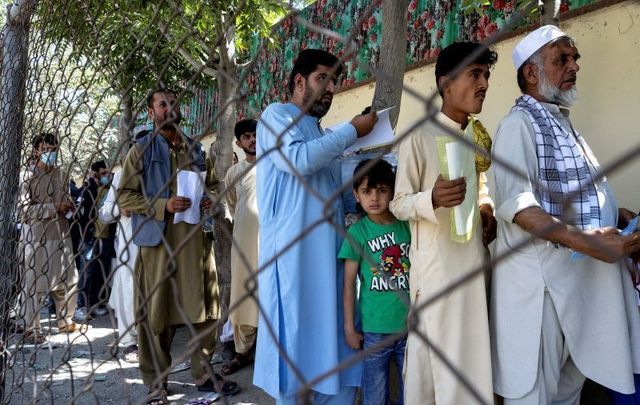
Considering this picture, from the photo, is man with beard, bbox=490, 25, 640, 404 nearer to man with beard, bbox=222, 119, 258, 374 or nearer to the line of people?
the line of people

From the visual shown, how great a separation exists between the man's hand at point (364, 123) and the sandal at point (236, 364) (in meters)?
2.19

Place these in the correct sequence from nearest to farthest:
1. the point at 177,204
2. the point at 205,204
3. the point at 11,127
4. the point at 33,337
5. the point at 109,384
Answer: the point at 11,127 → the point at 177,204 → the point at 205,204 → the point at 109,384 → the point at 33,337

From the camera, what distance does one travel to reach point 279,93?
6.20 metres

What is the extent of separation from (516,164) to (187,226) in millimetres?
1758

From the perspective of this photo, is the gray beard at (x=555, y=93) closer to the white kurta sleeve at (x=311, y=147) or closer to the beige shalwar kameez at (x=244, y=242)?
the white kurta sleeve at (x=311, y=147)

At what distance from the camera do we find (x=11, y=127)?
219 cm

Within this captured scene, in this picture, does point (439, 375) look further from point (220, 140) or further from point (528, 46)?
point (220, 140)

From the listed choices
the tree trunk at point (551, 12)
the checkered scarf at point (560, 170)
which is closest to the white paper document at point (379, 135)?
the checkered scarf at point (560, 170)

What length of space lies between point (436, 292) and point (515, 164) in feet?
1.73

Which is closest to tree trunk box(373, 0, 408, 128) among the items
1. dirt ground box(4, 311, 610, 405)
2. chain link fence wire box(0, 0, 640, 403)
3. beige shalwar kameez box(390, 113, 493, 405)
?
chain link fence wire box(0, 0, 640, 403)

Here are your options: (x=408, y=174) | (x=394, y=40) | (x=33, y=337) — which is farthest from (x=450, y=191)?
(x=33, y=337)

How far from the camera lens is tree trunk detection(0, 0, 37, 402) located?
7.04ft

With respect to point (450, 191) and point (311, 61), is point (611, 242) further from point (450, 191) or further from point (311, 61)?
point (311, 61)

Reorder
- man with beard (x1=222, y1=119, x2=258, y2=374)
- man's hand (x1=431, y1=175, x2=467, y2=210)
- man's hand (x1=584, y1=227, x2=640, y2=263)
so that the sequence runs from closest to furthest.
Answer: man's hand (x1=584, y1=227, x2=640, y2=263) → man's hand (x1=431, y1=175, x2=467, y2=210) → man with beard (x1=222, y1=119, x2=258, y2=374)
